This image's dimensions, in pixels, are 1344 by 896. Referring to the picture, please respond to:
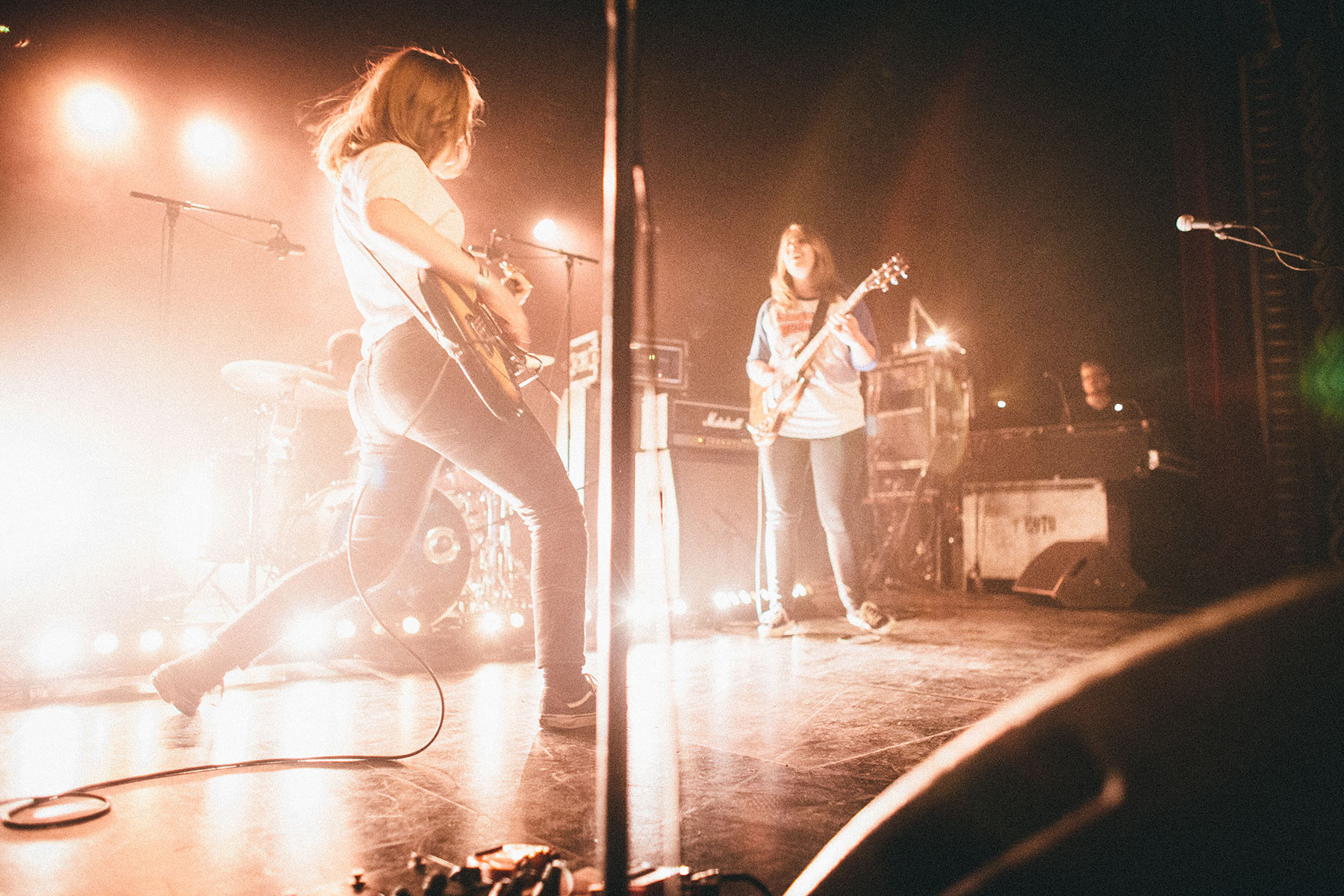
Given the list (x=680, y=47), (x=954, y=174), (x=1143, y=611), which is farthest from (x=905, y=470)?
(x=680, y=47)

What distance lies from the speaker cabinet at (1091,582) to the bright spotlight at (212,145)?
704cm

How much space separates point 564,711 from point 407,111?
1714 mm

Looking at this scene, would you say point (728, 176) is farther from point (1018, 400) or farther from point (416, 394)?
point (416, 394)

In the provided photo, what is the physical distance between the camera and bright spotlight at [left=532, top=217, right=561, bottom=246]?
22.9 feet

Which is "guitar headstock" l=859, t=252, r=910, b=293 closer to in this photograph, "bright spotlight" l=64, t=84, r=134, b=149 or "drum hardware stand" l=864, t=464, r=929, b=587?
"drum hardware stand" l=864, t=464, r=929, b=587

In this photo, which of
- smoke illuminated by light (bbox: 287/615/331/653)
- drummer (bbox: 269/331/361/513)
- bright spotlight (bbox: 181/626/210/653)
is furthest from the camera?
drummer (bbox: 269/331/361/513)

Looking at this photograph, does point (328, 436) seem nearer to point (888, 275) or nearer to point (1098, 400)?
point (888, 275)

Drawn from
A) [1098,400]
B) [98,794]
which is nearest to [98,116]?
[98,794]

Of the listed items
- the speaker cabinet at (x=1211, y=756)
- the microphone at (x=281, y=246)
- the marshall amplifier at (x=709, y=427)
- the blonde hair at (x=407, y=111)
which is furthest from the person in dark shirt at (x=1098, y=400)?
the speaker cabinet at (x=1211, y=756)

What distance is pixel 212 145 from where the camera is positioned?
5.86 metres

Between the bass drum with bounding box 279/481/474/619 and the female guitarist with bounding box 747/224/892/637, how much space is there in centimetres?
164

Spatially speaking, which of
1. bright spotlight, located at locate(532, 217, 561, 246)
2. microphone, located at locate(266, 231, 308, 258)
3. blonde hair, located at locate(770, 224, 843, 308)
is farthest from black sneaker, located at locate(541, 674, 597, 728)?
bright spotlight, located at locate(532, 217, 561, 246)

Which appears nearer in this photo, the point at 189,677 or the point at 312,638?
the point at 189,677

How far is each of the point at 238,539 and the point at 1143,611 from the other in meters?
5.89
